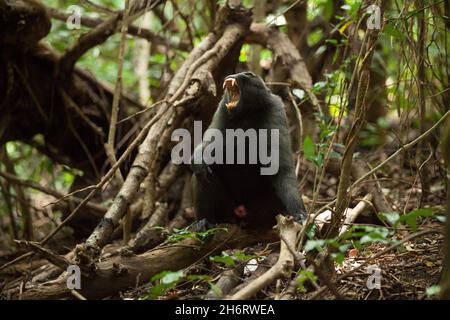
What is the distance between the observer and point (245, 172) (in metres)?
4.65

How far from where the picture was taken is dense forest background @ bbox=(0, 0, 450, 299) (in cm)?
328

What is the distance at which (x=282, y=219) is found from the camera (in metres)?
3.27

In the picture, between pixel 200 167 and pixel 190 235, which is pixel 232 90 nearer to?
pixel 200 167

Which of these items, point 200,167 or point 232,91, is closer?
point 200,167

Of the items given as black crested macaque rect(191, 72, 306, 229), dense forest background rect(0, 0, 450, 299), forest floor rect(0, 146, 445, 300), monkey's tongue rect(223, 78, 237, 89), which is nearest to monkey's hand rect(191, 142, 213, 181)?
black crested macaque rect(191, 72, 306, 229)

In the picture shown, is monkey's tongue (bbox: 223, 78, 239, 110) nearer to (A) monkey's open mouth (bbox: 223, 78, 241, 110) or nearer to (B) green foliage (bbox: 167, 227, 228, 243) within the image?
(A) monkey's open mouth (bbox: 223, 78, 241, 110)

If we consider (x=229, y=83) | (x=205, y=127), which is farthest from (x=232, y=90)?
(x=205, y=127)

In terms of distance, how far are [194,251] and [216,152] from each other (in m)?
1.16

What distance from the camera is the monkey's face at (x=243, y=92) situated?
4.67m

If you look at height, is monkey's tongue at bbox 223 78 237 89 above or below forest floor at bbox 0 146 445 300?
above

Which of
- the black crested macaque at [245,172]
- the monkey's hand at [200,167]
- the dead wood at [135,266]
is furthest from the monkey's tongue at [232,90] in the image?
the dead wood at [135,266]

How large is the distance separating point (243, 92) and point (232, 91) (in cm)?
10

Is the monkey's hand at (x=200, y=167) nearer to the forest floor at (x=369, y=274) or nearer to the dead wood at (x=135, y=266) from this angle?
the dead wood at (x=135, y=266)
